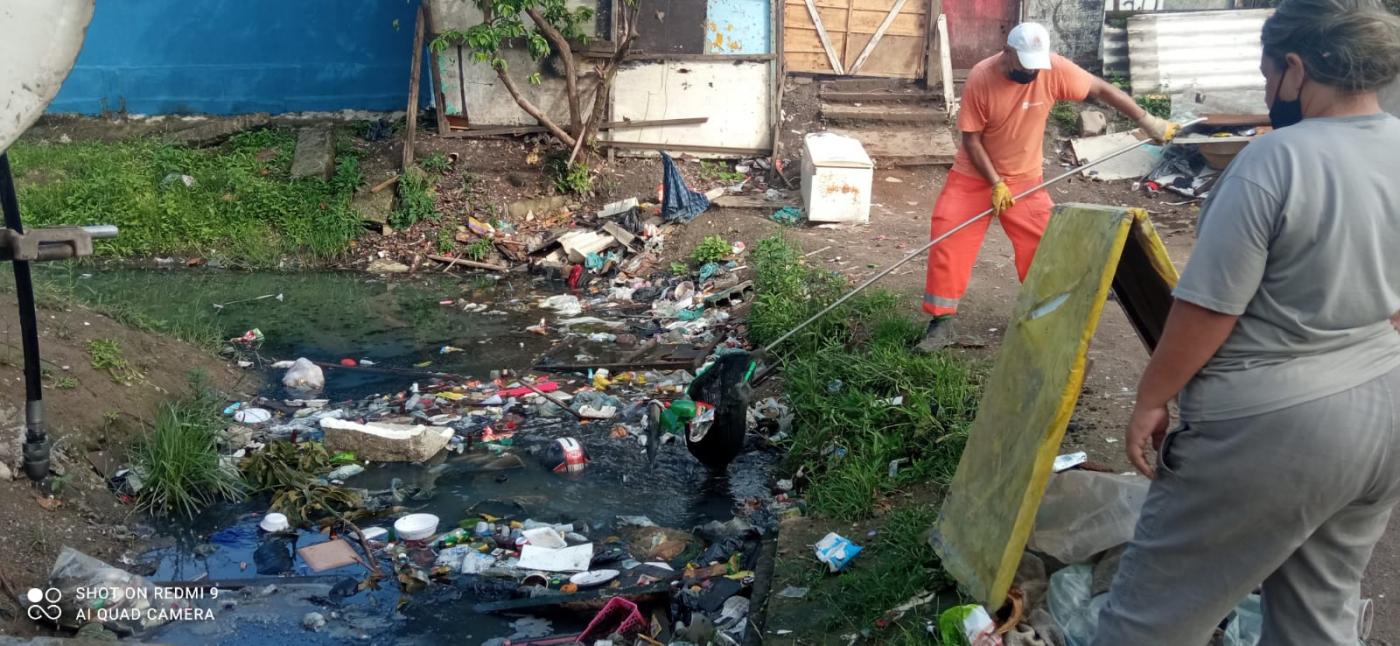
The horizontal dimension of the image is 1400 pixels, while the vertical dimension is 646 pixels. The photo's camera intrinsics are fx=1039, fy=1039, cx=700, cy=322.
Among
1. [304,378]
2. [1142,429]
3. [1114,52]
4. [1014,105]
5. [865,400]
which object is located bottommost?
[304,378]

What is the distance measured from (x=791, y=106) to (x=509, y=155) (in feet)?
10.0

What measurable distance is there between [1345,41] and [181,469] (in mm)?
4597

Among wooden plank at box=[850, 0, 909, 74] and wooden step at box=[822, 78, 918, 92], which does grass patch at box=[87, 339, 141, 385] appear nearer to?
wooden step at box=[822, 78, 918, 92]

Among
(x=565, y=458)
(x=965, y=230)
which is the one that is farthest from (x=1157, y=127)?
(x=565, y=458)

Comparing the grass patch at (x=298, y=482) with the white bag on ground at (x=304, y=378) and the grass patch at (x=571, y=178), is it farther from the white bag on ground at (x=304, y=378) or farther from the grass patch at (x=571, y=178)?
the grass patch at (x=571, y=178)

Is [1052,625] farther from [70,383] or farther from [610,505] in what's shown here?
[70,383]

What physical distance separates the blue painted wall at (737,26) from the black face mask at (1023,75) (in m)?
5.90

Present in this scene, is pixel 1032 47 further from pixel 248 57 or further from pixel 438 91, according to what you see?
pixel 248 57

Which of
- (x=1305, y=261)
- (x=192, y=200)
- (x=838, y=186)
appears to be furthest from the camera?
(x=192, y=200)

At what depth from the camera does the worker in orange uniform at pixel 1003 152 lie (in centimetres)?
503

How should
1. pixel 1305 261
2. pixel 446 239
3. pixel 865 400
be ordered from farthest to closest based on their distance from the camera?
pixel 446 239 < pixel 865 400 < pixel 1305 261

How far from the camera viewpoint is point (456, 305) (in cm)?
836

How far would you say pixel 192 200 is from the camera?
10.0 meters

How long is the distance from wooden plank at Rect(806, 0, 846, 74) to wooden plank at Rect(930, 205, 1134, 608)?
8864 millimetres
